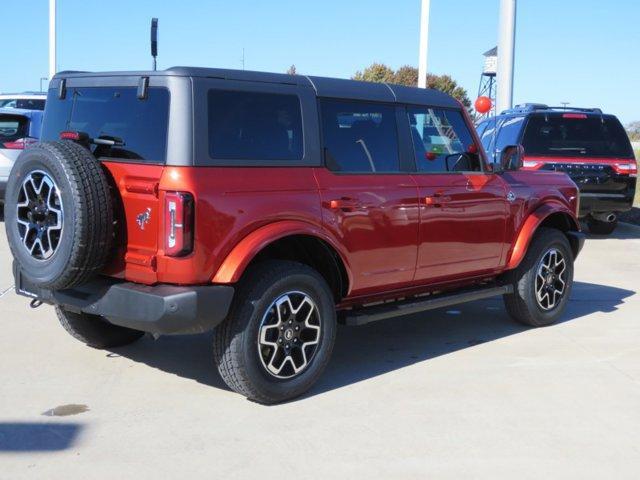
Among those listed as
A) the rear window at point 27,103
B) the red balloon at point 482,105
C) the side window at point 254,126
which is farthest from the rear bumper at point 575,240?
the rear window at point 27,103

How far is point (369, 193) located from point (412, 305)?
932mm

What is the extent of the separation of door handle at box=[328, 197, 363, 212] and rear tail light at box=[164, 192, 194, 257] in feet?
3.33

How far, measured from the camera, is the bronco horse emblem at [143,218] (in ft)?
13.8

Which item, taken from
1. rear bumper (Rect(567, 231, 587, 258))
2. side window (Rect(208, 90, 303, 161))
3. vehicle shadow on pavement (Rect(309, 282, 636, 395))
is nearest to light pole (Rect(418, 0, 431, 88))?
vehicle shadow on pavement (Rect(309, 282, 636, 395))

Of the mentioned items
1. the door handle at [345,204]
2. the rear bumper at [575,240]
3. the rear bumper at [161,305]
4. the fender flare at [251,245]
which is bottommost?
the rear bumper at [161,305]

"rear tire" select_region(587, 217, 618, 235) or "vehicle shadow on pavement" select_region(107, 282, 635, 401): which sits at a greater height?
"rear tire" select_region(587, 217, 618, 235)

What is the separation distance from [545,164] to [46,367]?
8.01 m

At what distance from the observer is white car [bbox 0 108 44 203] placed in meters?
11.7

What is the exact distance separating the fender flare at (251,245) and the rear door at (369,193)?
0.94ft

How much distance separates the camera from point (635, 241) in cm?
1241

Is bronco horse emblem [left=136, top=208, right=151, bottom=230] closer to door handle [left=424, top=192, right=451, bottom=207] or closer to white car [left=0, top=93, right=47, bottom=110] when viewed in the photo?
door handle [left=424, top=192, right=451, bottom=207]

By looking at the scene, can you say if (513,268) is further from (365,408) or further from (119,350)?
(119,350)

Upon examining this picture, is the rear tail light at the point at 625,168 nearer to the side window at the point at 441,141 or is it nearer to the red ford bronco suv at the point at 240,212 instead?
the side window at the point at 441,141

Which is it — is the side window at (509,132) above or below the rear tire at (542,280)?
above
